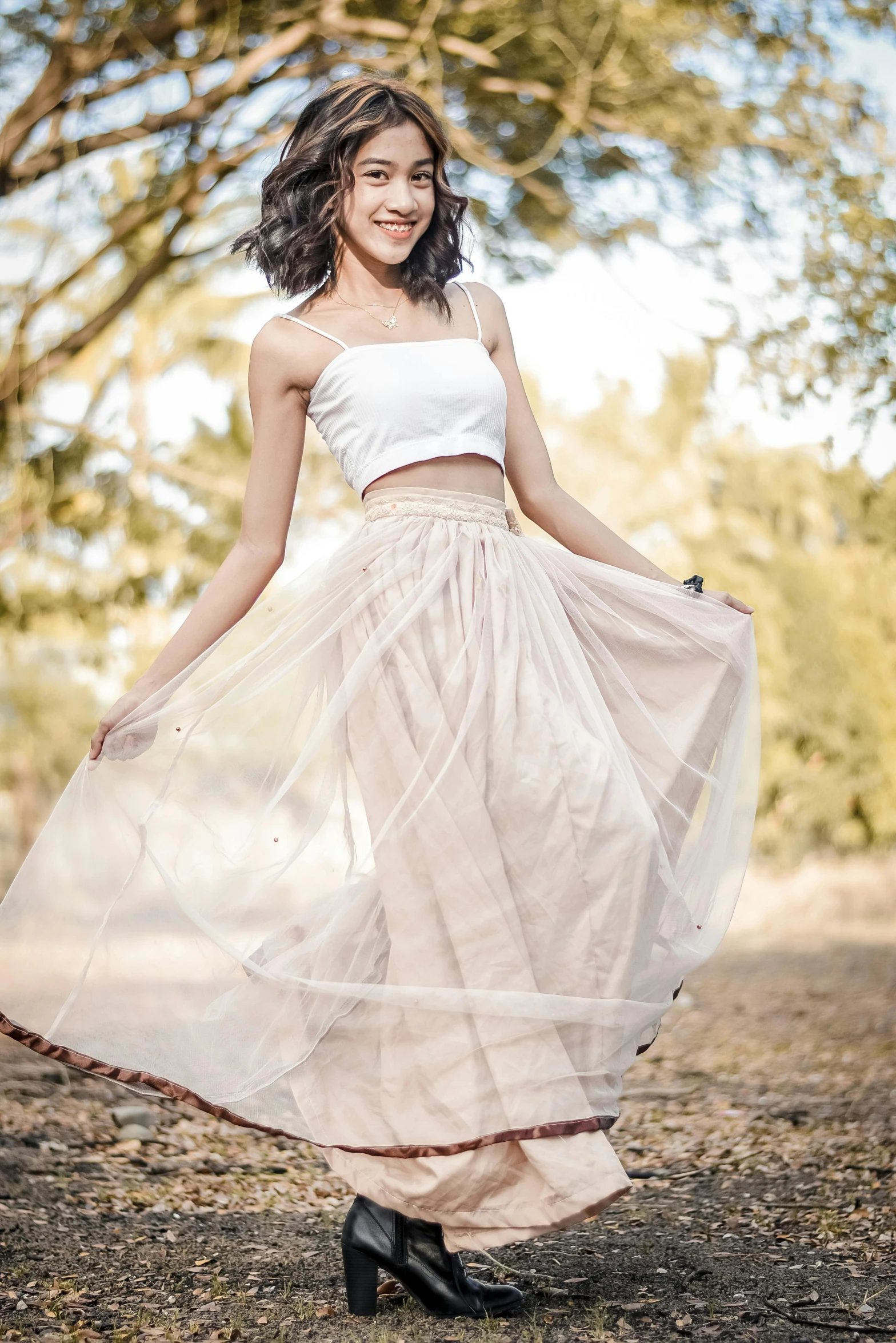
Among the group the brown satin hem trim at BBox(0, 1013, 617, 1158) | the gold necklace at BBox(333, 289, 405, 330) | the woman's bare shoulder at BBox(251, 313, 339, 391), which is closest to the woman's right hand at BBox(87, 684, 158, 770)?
the brown satin hem trim at BBox(0, 1013, 617, 1158)

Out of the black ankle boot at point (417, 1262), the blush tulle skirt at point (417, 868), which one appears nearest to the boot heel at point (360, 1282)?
the black ankle boot at point (417, 1262)

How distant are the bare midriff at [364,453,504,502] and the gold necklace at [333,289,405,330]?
0.96 ft

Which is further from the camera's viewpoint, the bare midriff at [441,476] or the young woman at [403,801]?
the bare midriff at [441,476]

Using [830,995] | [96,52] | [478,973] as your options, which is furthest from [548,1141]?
[96,52]

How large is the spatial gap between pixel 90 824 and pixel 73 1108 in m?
1.76

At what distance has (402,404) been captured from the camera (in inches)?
94.7

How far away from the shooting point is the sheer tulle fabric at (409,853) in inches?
85.6

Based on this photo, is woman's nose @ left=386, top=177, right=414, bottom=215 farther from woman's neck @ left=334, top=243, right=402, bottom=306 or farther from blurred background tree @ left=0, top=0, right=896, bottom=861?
blurred background tree @ left=0, top=0, right=896, bottom=861

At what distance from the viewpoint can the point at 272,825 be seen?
2.36 metres

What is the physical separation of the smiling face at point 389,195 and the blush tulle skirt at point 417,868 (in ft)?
1.62

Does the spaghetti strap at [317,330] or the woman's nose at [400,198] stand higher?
the woman's nose at [400,198]

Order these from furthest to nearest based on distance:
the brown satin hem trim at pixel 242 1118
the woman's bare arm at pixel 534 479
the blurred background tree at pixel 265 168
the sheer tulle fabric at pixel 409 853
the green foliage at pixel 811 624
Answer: the green foliage at pixel 811 624
the blurred background tree at pixel 265 168
the woman's bare arm at pixel 534 479
the sheer tulle fabric at pixel 409 853
the brown satin hem trim at pixel 242 1118

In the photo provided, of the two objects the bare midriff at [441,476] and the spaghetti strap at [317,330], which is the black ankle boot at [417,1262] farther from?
the spaghetti strap at [317,330]

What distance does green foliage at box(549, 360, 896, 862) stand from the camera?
381 inches
